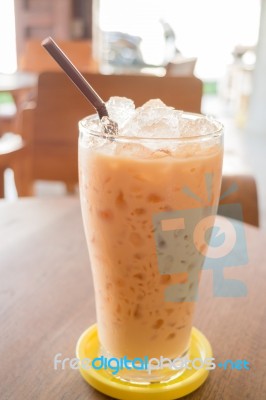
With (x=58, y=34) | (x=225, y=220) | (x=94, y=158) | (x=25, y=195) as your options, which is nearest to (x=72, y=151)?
(x=25, y=195)

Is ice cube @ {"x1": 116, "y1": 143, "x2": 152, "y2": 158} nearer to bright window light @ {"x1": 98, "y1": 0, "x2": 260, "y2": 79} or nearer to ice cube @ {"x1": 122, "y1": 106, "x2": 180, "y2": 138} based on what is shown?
ice cube @ {"x1": 122, "y1": 106, "x2": 180, "y2": 138}

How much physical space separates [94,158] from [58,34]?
5320 mm

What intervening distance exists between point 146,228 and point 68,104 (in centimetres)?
130

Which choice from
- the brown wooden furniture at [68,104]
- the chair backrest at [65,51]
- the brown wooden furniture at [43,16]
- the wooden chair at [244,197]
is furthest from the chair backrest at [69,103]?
the brown wooden furniture at [43,16]

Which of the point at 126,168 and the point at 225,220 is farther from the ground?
the point at 126,168

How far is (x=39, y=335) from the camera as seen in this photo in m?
0.62

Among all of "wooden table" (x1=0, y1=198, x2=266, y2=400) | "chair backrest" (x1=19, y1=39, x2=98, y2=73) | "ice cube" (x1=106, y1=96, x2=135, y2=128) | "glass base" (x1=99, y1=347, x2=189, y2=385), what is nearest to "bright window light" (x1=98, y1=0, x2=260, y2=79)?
"chair backrest" (x1=19, y1=39, x2=98, y2=73)

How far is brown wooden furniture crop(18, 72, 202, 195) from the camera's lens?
1.59 meters

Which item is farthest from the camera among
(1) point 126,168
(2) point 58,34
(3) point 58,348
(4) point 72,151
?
(2) point 58,34

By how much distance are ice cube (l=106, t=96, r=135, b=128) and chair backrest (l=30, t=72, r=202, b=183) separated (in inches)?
40.3

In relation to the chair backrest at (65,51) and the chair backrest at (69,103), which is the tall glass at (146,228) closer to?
the chair backrest at (69,103)

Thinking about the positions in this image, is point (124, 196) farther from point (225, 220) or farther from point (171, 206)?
point (225, 220)

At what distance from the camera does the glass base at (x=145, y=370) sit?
56 cm

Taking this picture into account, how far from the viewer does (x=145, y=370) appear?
0.57m
